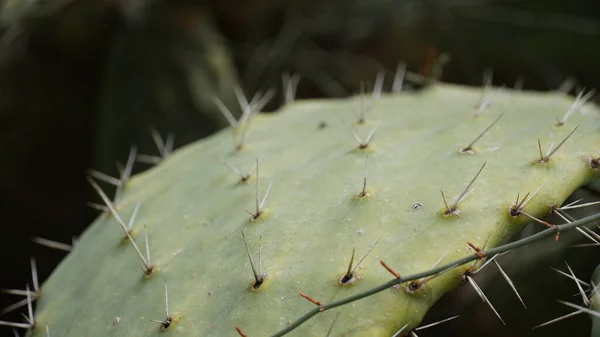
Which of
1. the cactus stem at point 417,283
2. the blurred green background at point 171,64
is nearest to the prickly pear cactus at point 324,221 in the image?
the cactus stem at point 417,283

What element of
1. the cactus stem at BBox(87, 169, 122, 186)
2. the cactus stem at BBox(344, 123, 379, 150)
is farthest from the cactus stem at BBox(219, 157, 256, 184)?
the cactus stem at BBox(87, 169, 122, 186)

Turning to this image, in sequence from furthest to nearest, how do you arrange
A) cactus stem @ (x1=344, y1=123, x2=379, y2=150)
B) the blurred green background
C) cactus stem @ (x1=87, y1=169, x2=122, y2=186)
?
1. the blurred green background
2. cactus stem @ (x1=87, y1=169, x2=122, y2=186)
3. cactus stem @ (x1=344, y1=123, x2=379, y2=150)

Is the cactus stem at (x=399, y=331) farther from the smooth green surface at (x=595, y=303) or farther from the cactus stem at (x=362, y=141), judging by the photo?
the cactus stem at (x=362, y=141)

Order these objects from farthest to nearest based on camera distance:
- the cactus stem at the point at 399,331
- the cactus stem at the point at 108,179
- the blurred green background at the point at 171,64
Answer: the blurred green background at the point at 171,64 < the cactus stem at the point at 108,179 < the cactus stem at the point at 399,331

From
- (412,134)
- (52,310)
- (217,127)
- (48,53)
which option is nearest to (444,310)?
(412,134)

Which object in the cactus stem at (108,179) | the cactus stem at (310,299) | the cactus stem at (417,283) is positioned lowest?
the cactus stem at (108,179)

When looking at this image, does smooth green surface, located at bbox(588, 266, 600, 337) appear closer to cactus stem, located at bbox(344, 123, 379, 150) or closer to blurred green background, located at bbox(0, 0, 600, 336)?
cactus stem, located at bbox(344, 123, 379, 150)
